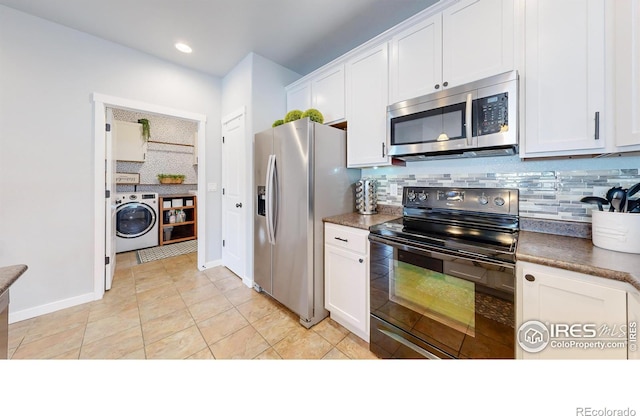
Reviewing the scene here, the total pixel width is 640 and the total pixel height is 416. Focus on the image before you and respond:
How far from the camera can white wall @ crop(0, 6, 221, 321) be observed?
75.3 inches

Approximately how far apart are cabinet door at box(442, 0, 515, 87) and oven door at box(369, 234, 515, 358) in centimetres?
120

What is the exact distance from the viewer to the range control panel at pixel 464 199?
151 cm

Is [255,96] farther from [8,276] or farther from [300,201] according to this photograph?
[8,276]

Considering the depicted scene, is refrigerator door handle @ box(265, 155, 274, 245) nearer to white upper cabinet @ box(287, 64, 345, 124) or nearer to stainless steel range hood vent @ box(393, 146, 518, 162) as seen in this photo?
white upper cabinet @ box(287, 64, 345, 124)

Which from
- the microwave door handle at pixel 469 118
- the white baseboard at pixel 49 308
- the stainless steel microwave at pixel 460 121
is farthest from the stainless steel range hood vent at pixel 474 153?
the white baseboard at pixel 49 308

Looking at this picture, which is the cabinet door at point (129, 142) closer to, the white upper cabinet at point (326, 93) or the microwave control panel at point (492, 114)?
the white upper cabinet at point (326, 93)

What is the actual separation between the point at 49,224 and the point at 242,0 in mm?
2716

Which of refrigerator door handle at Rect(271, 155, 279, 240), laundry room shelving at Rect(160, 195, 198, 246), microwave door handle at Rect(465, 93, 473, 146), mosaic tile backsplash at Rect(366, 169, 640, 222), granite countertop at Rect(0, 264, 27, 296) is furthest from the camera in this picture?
laundry room shelving at Rect(160, 195, 198, 246)

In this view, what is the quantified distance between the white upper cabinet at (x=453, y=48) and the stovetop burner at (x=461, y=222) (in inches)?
31.5

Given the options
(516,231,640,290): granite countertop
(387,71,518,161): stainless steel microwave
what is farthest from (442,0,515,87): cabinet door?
(516,231,640,290): granite countertop

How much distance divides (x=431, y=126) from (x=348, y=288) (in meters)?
1.35

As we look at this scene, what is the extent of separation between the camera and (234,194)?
290 centimetres
